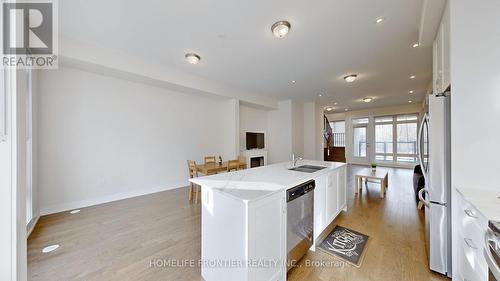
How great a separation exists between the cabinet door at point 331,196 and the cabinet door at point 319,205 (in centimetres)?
13

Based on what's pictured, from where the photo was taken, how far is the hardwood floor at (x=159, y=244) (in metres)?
1.70

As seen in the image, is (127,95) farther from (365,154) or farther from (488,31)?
(365,154)

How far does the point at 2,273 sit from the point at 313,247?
8.46ft

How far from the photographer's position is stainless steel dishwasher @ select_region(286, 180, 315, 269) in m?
1.63

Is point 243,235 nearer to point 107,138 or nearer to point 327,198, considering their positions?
point 327,198

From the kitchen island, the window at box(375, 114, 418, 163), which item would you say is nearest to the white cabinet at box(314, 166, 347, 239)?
the kitchen island

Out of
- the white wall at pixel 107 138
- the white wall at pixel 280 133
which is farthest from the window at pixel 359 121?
the white wall at pixel 107 138

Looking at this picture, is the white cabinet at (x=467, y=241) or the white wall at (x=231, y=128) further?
the white wall at (x=231, y=128)

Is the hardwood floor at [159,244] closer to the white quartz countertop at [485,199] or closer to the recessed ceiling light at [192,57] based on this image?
the white quartz countertop at [485,199]

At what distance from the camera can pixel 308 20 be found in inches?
90.9

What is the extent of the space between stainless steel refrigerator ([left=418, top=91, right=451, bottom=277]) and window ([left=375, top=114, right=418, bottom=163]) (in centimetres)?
764

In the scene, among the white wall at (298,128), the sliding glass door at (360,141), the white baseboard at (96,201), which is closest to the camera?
the white baseboard at (96,201)

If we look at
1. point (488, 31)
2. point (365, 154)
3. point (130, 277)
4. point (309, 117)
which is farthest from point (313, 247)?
point (365, 154)

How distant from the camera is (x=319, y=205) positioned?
214 centimetres
